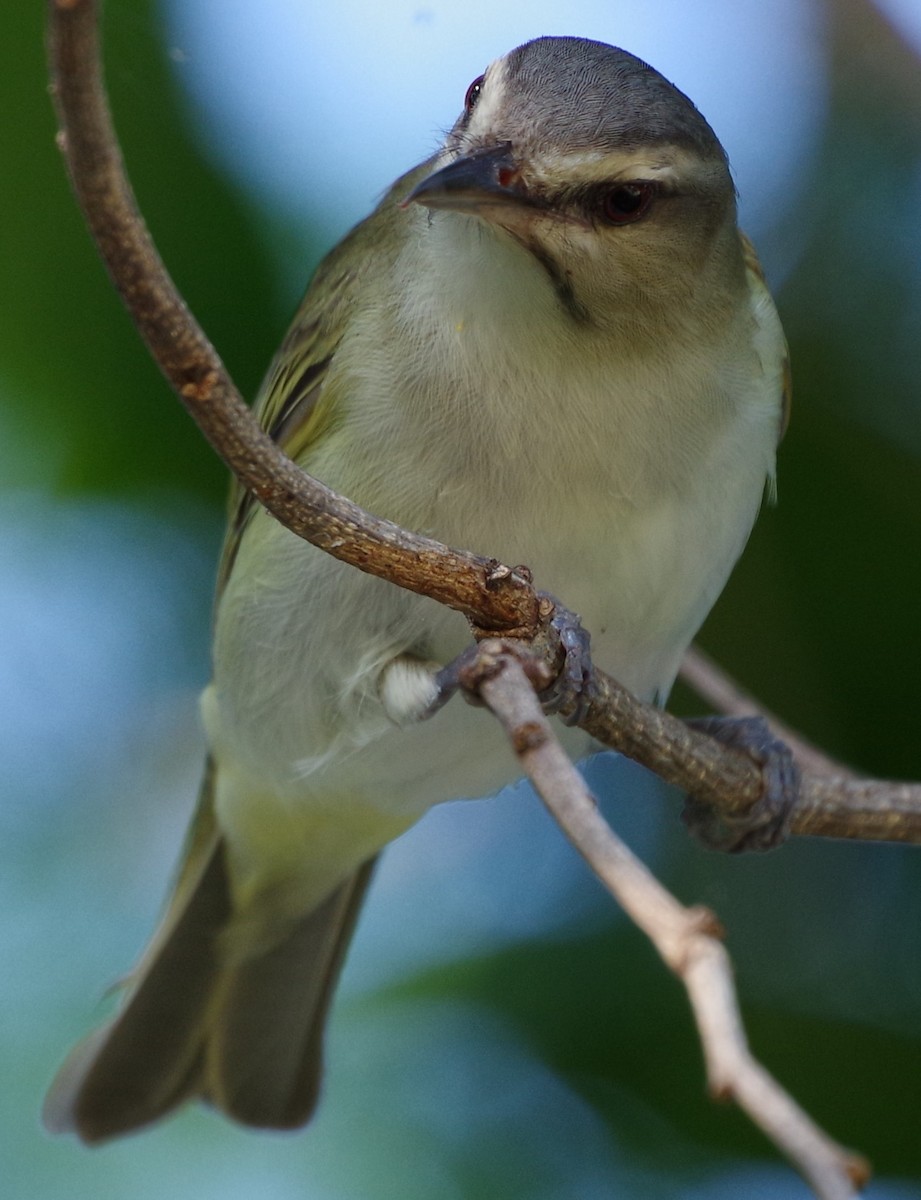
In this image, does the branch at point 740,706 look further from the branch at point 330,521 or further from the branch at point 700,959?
the branch at point 700,959

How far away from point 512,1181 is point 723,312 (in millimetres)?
2523

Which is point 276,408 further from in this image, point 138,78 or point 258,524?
point 138,78

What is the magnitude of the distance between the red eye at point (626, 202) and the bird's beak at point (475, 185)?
19 cm

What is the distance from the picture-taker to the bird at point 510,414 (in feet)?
8.96

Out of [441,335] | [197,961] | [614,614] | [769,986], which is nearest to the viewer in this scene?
[441,335]

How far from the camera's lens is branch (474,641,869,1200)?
113 centimetres

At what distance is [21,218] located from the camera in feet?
12.4

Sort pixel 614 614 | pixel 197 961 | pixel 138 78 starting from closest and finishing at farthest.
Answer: pixel 614 614
pixel 138 78
pixel 197 961

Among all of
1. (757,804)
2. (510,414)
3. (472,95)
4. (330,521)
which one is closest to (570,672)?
(330,521)

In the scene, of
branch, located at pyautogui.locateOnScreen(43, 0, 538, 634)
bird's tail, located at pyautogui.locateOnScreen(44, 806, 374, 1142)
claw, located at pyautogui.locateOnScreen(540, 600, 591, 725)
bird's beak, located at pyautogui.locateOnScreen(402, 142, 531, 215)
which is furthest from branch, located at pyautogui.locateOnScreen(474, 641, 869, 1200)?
bird's tail, located at pyautogui.locateOnScreen(44, 806, 374, 1142)

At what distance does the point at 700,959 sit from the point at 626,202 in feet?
5.83

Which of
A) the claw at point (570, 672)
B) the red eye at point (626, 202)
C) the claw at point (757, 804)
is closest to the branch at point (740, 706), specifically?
the claw at point (757, 804)

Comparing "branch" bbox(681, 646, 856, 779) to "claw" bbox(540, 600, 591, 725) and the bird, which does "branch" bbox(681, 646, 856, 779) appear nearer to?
the bird

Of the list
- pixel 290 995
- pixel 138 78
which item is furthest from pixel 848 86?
pixel 290 995
